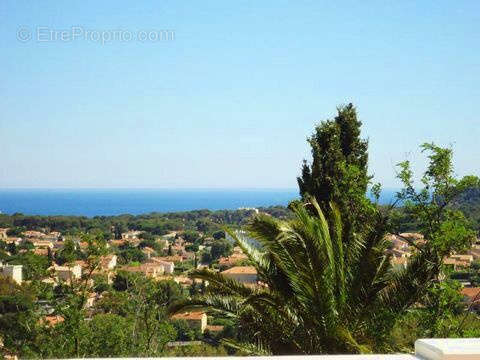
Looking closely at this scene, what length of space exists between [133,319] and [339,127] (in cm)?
556

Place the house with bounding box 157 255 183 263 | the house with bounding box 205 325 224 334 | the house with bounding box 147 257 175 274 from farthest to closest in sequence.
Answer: the house with bounding box 157 255 183 263, the house with bounding box 147 257 175 274, the house with bounding box 205 325 224 334

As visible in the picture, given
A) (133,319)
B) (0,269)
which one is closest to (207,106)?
(133,319)

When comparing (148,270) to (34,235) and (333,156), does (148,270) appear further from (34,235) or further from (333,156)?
(34,235)

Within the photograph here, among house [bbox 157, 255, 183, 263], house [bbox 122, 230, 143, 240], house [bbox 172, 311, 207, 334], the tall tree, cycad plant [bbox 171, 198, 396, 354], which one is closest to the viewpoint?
cycad plant [bbox 171, 198, 396, 354]

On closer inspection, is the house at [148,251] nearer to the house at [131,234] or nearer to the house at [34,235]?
the house at [131,234]

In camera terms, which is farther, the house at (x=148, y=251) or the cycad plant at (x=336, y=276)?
the house at (x=148, y=251)

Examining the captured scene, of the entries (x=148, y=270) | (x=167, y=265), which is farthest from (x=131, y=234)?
(x=148, y=270)

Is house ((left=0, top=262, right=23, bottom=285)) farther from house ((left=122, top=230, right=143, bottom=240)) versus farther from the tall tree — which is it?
house ((left=122, top=230, right=143, bottom=240))

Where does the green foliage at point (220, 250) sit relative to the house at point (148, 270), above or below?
below

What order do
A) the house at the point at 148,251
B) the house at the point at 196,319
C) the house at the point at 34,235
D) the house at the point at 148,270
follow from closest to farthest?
the house at the point at 148,270, the house at the point at 196,319, the house at the point at 148,251, the house at the point at 34,235

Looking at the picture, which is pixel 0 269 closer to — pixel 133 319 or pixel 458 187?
pixel 133 319

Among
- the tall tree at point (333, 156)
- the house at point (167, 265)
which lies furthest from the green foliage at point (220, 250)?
the tall tree at point (333, 156)

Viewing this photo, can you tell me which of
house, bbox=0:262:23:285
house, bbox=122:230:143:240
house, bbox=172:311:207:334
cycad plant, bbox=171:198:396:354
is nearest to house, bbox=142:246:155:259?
house, bbox=122:230:143:240

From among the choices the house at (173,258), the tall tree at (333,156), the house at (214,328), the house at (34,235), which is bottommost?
the house at (173,258)
